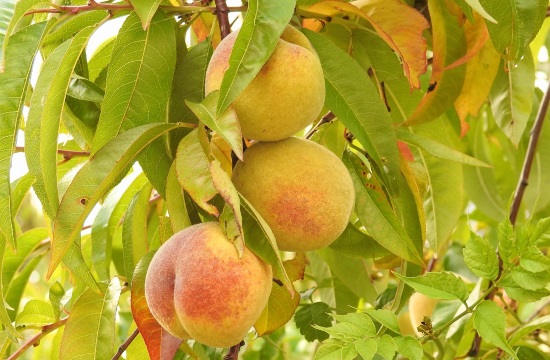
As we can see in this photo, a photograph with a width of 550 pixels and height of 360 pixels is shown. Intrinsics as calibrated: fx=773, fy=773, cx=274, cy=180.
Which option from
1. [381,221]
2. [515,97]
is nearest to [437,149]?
[381,221]

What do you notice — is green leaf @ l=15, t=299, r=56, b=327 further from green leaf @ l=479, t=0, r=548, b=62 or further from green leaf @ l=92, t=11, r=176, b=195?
green leaf @ l=479, t=0, r=548, b=62

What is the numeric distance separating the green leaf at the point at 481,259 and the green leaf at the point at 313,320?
0.66m

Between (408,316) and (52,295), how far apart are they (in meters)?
0.99

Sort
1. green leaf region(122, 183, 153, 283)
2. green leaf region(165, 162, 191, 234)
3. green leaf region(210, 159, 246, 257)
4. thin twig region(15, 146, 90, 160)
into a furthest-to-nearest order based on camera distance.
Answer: thin twig region(15, 146, 90, 160) < green leaf region(122, 183, 153, 283) < green leaf region(165, 162, 191, 234) < green leaf region(210, 159, 246, 257)

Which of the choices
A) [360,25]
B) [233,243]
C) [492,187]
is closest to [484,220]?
[492,187]

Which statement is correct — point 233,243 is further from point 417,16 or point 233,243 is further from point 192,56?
point 417,16

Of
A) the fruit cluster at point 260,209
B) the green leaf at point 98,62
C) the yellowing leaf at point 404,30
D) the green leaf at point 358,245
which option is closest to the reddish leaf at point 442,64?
the yellowing leaf at point 404,30

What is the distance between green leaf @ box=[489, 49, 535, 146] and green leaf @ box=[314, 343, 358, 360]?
0.71m

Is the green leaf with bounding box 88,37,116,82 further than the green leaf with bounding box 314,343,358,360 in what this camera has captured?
Yes

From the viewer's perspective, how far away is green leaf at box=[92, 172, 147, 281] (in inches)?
59.6

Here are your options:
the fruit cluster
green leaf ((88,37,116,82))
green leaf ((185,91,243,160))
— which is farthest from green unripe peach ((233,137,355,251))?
green leaf ((88,37,116,82))

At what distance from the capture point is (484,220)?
247 centimetres

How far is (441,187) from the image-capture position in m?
1.52

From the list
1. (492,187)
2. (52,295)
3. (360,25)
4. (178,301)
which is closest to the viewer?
(178,301)
